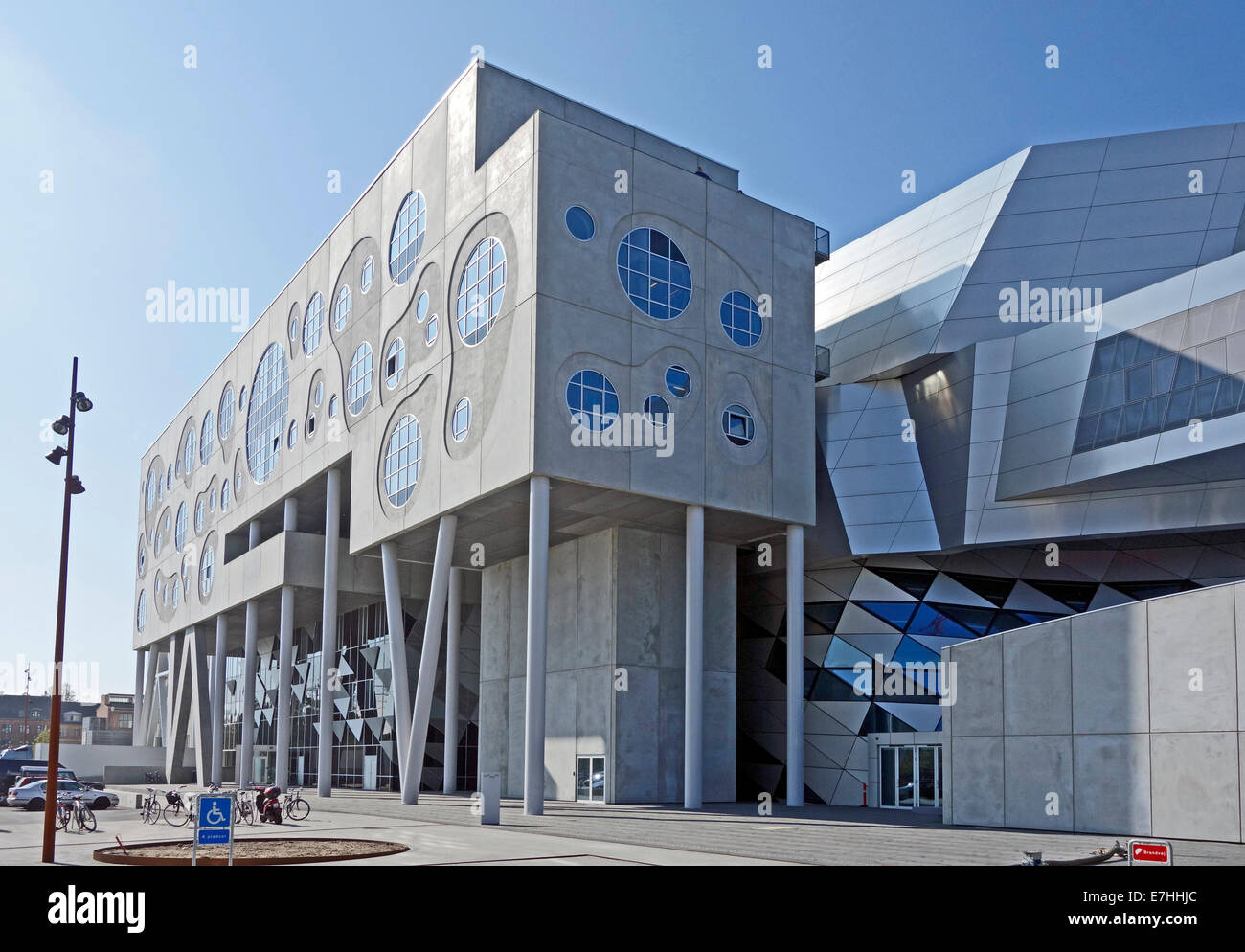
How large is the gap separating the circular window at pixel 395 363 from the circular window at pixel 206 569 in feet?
83.4

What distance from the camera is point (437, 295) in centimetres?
3822

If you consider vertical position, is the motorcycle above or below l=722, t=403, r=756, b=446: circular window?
below

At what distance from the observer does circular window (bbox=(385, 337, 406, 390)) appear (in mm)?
40556

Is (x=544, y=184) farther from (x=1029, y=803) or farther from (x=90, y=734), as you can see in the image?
(x=90, y=734)

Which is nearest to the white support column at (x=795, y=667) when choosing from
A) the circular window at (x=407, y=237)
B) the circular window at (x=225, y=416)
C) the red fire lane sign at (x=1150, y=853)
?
the circular window at (x=407, y=237)

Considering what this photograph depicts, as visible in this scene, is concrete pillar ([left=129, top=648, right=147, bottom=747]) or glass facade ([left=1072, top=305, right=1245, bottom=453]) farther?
concrete pillar ([left=129, top=648, right=147, bottom=747])

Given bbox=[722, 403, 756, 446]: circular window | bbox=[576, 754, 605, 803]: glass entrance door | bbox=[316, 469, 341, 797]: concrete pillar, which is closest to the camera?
bbox=[576, 754, 605, 803]: glass entrance door

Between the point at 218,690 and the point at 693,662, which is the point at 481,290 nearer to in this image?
the point at 693,662

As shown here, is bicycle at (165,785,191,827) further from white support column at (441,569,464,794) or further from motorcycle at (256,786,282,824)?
white support column at (441,569,464,794)

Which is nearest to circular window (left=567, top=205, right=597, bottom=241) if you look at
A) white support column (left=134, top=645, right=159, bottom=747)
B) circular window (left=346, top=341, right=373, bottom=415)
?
circular window (left=346, top=341, right=373, bottom=415)

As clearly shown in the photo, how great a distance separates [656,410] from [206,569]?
38774 millimetres

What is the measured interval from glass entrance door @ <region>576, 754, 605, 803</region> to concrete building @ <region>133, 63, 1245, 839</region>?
12cm

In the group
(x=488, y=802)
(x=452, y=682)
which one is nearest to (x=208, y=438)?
(x=452, y=682)
